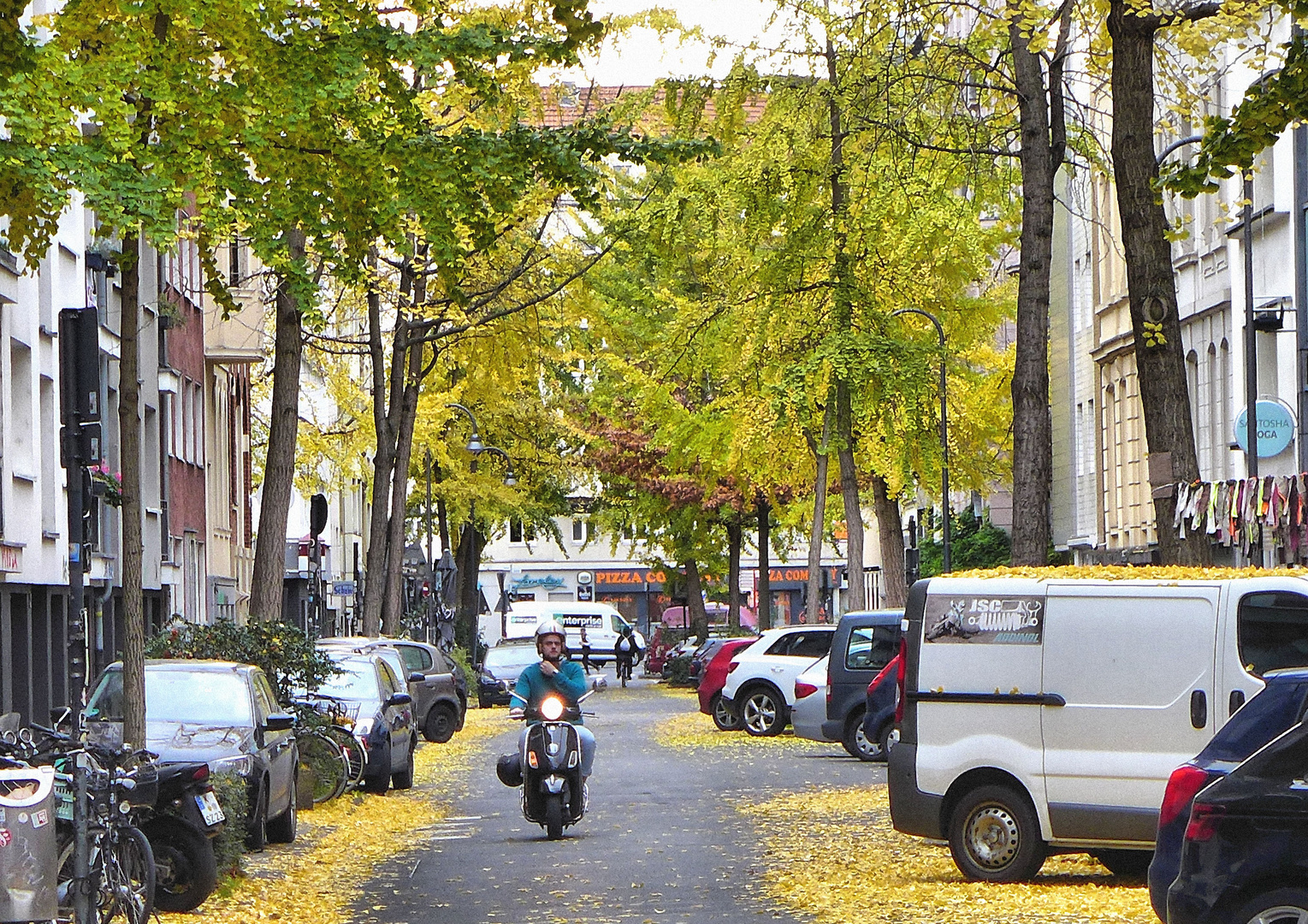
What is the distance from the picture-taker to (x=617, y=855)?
1725 centimetres

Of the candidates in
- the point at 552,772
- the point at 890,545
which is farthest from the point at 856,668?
the point at 890,545

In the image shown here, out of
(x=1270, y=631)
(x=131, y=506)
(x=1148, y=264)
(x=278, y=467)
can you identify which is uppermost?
(x=1148, y=264)

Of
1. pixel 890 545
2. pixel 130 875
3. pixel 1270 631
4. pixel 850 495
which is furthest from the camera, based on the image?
pixel 890 545

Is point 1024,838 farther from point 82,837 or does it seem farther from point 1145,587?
point 82,837

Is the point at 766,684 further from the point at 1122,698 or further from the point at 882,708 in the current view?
the point at 1122,698

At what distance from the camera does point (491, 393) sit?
39.6 meters

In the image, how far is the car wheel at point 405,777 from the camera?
25.7 meters

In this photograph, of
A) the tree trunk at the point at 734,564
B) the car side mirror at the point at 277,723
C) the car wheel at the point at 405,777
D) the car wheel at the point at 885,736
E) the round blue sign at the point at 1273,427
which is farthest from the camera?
the tree trunk at the point at 734,564

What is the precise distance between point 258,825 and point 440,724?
19.0 m

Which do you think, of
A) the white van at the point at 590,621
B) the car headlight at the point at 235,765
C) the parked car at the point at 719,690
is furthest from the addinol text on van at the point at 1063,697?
the white van at the point at 590,621

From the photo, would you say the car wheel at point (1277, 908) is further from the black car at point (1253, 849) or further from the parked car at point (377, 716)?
the parked car at point (377, 716)

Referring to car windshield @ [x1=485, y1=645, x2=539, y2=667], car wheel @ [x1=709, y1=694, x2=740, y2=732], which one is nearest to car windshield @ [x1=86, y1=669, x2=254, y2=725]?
car wheel @ [x1=709, y1=694, x2=740, y2=732]

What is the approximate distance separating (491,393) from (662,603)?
81052mm

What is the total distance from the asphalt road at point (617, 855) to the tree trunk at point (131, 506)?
6.62ft
